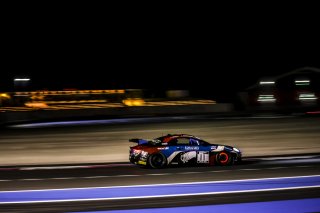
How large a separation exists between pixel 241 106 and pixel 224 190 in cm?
3357

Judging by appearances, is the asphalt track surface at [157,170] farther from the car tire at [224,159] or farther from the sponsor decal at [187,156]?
the car tire at [224,159]

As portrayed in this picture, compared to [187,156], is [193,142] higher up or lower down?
higher up

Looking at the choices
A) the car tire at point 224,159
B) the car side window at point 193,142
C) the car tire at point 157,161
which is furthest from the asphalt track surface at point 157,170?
the car side window at point 193,142

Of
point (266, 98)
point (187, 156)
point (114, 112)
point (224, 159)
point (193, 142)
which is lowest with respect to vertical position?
point (224, 159)

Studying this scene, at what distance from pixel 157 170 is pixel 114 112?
26490 mm

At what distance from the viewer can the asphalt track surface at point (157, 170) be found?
11.3 meters

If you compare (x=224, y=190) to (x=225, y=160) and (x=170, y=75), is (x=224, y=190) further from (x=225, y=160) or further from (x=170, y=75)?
(x=170, y=75)

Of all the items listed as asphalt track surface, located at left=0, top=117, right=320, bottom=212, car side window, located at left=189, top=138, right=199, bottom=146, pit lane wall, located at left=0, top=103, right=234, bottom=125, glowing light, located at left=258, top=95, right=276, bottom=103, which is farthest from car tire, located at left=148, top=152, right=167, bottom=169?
glowing light, located at left=258, top=95, right=276, bottom=103

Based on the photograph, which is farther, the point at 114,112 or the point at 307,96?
the point at 307,96

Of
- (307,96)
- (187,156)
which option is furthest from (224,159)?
(307,96)

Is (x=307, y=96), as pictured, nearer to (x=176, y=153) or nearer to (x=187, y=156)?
(x=187, y=156)

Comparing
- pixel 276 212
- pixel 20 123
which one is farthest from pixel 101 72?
pixel 276 212

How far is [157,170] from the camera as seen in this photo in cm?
1556

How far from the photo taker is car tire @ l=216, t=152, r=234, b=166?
16.2m
